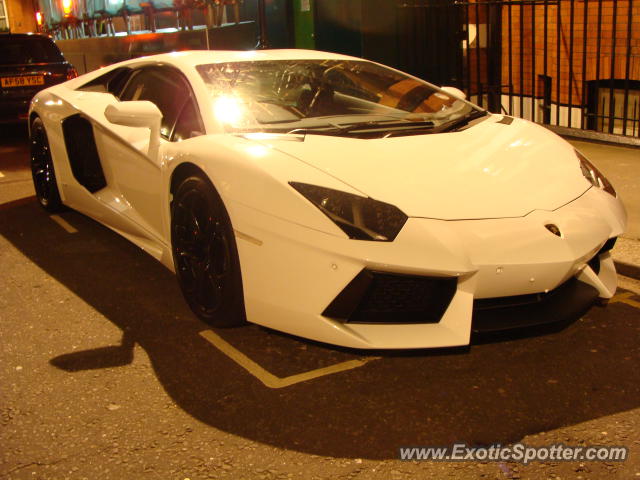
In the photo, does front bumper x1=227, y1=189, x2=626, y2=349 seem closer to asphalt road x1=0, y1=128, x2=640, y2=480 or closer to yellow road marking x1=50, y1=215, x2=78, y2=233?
asphalt road x1=0, y1=128, x2=640, y2=480

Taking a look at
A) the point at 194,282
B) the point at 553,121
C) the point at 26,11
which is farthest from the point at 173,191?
the point at 26,11

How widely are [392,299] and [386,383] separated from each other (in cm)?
40

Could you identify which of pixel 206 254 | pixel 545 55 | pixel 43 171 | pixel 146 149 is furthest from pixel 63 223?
pixel 545 55

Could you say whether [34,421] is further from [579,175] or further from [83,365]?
[579,175]

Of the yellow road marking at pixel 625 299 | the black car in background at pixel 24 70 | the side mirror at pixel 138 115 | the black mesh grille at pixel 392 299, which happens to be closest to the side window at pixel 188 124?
the side mirror at pixel 138 115

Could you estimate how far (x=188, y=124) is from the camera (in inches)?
164

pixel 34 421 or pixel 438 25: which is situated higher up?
pixel 438 25

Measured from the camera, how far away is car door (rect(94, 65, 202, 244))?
4219mm

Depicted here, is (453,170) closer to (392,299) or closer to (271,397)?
(392,299)

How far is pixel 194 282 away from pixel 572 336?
1.83m

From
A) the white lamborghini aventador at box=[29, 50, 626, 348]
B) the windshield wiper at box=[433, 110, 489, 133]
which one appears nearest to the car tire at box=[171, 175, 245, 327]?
the white lamborghini aventador at box=[29, 50, 626, 348]

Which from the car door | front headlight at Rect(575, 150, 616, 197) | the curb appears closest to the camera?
front headlight at Rect(575, 150, 616, 197)

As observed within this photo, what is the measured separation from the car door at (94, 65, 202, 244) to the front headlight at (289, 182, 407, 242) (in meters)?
1.13

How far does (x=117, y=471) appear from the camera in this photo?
271 cm
